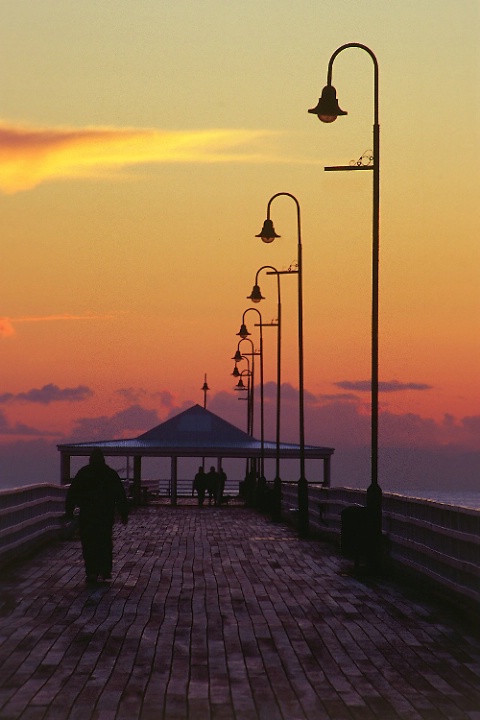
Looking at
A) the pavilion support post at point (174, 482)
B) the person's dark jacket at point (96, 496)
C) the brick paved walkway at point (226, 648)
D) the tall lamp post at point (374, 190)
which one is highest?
the tall lamp post at point (374, 190)

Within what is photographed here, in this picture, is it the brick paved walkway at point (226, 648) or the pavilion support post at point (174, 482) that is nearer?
the brick paved walkway at point (226, 648)

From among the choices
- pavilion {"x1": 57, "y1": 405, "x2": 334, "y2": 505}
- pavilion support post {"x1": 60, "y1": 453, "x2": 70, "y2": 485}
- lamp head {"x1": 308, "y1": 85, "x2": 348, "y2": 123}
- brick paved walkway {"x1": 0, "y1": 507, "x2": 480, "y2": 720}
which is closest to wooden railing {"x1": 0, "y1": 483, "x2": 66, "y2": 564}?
brick paved walkway {"x1": 0, "y1": 507, "x2": 480, "y2": 720}

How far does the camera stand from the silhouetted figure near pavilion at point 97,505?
18.8 m

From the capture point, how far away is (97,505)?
63.1 feet

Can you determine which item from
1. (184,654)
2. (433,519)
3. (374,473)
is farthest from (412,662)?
(374,473)

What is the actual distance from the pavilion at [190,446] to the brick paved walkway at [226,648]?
182 ft

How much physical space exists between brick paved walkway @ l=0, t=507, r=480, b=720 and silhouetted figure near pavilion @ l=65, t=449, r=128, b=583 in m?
0.53

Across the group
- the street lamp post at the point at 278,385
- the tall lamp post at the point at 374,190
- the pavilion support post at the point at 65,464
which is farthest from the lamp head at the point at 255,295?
the pavilion support post at the point at 65,464

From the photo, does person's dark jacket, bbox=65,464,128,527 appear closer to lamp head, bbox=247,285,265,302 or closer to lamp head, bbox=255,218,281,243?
lamp head, bbox=255,218,281,243

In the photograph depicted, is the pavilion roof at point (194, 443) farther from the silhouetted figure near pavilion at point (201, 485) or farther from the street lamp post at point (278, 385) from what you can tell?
the street lamp post at point (278, 385)

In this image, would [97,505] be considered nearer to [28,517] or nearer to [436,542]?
[28,517]

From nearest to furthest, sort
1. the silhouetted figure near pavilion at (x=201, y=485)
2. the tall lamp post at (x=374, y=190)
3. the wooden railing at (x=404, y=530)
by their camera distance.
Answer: the wooden railing at (x=404, y=530), the tall lamp post at (x=374, y=190), the silhouetted figure near pavilion at (x=201, y=485)

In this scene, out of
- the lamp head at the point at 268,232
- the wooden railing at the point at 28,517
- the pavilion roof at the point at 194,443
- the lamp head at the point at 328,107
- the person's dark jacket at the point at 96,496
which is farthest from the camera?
the pavilion roof at the point at 194,443

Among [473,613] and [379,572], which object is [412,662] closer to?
[473,613]
